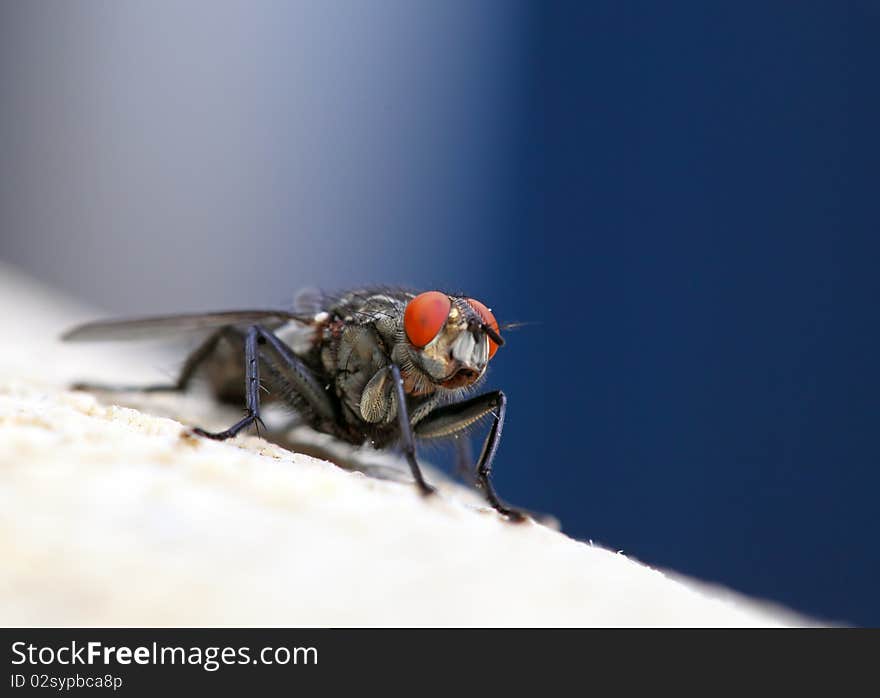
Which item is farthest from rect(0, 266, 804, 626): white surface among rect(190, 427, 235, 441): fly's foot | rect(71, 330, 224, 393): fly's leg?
rect(71, 330, 224, 393): fly's leg

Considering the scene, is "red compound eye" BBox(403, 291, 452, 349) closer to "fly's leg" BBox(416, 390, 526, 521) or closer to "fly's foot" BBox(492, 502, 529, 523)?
"fly's leg" BBox(416, 390, 526, 521)

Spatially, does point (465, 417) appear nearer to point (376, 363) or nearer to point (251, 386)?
point (376, 363)

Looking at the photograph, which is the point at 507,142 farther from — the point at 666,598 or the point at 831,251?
the point at 666,598

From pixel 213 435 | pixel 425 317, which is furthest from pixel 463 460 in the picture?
pixel 213 435

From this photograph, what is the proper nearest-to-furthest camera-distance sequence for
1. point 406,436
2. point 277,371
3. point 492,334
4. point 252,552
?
point 252,552, point 406,436, point 492,334, point 277,371

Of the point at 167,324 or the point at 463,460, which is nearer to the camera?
the point at 167,324
